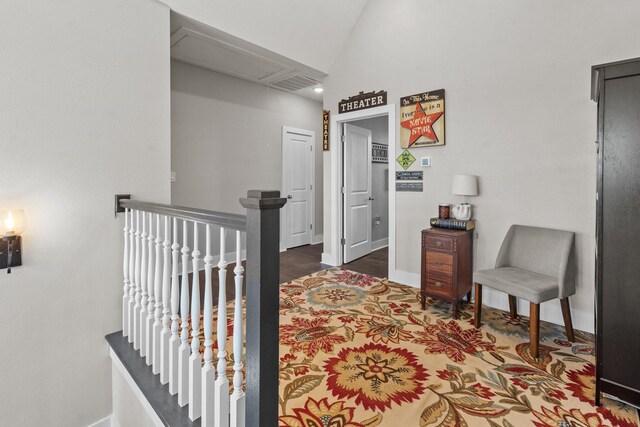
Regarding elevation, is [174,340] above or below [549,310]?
above

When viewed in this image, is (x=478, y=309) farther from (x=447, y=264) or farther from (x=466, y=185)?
(x=466, y=185)

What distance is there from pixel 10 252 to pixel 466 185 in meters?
3.47

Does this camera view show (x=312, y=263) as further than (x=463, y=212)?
Yes

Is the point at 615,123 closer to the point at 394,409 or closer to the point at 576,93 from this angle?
the point at 576,93

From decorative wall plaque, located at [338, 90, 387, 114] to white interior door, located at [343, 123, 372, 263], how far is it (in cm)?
30

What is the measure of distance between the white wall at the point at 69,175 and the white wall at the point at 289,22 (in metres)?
0.60

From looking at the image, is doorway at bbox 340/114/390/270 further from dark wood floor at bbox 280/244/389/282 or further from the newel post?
the newel post

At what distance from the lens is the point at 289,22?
3.48 meters

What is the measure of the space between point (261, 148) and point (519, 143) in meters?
3.69

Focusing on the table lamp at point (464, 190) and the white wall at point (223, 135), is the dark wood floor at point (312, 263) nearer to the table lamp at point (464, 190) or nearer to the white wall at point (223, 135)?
the white wall at point (223, 135)

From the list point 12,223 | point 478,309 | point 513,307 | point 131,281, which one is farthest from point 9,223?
point 513,307

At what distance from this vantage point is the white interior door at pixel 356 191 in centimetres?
457

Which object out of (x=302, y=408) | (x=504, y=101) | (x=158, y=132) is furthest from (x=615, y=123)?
(x=158, y=132)

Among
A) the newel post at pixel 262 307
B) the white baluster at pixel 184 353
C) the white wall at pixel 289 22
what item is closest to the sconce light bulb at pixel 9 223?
the white baluster at pixel 184 353
